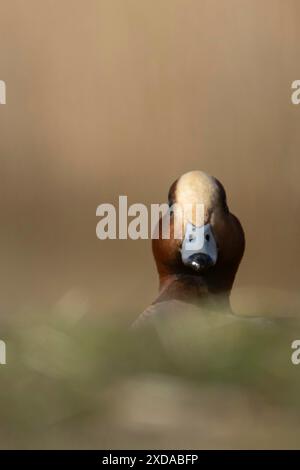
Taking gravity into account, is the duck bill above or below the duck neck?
above

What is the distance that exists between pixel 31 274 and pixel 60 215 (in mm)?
117

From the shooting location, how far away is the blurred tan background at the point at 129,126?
2.23m

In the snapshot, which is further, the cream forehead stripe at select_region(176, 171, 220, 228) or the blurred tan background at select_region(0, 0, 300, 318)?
the blurred tan background at select_region(0, 0, 300, 318)

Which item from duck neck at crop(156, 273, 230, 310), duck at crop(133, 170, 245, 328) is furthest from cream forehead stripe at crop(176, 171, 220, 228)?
duck neck at crop(156, 273, 230, 310)

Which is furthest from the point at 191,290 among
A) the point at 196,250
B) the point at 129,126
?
the point at 129,126

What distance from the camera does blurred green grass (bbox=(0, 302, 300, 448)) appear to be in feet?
6.89

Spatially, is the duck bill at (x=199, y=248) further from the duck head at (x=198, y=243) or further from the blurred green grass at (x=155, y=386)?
the blurred green grass at (x=155, y=386)

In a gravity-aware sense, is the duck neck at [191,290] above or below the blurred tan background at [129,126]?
below

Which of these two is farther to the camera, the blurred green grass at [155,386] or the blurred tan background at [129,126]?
the blurred tan background at [129,126]

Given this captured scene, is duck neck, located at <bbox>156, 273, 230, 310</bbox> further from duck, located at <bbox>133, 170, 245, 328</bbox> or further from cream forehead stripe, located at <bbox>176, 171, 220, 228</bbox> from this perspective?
cream forehead stripe, located at <bbox>176, 171, 220, 228</bbox>

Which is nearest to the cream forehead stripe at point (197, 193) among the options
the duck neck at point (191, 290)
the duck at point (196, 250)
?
the duck at point (196, 250)

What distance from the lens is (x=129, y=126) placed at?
226cm

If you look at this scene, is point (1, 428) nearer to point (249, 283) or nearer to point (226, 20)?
point (249, 283)

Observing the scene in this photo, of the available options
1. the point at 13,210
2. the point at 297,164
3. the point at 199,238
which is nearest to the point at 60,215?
the point at 13,210
